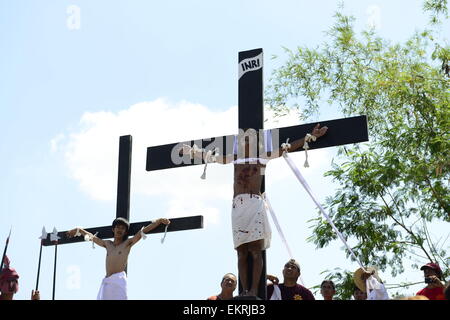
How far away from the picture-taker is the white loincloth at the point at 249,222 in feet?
18.2

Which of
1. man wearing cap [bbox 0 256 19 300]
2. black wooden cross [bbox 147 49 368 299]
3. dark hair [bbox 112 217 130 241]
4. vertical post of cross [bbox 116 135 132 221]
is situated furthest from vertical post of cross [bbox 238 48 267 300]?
man wearing cap [bbox 0 256 19 300]

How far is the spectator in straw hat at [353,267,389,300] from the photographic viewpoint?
4887 millimetres

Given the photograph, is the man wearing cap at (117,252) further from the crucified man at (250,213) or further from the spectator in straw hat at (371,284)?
the spectator in straw hat at (371,284)

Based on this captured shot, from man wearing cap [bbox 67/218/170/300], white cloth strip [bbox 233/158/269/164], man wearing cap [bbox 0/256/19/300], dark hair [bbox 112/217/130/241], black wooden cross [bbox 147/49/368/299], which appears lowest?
man wearing cap [bbox 0/256/19/300]

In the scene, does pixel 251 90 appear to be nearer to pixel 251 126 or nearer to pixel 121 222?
pixel 251 126

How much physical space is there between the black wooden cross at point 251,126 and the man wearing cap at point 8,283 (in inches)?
82.6

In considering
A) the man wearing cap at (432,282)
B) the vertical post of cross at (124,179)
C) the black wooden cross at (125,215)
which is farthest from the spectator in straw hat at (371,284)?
the vertical post of cross at (124,179)

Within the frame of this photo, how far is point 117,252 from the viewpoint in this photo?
6.59 m

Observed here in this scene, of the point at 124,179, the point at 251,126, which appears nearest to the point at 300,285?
the point at 251,126

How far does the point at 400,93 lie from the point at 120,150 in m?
7.20

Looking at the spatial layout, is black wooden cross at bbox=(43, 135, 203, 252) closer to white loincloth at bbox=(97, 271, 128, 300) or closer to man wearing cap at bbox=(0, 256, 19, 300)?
white loincloth at bbox=(97, 271, 128, 300)

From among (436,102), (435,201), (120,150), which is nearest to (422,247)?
(435,201)

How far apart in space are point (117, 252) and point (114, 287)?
483 millimetres

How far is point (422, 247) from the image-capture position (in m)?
12.5
